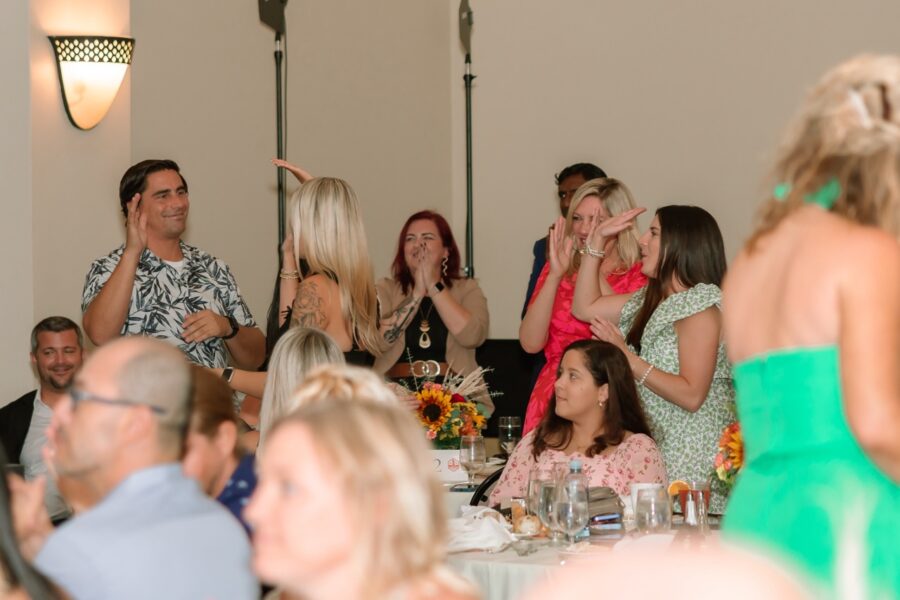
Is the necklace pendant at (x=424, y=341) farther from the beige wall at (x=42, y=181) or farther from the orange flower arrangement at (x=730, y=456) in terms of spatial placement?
the orange flower arrangement at (x=730, y=456)

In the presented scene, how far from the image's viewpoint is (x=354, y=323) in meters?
4.09

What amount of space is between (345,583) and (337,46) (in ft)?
19.8

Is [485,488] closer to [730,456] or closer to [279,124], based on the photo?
[730,456]

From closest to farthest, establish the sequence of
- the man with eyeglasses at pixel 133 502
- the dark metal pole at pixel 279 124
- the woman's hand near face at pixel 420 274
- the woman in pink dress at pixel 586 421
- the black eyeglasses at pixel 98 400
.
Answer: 1. the man with eyeglasses at pixel 133 502
2. the black eyeglasses at pixel 98 400
3. the woman in pink dress at pixel 586 421
4. the woman's hand near face at pixel 420 274
5. the dark metal pole at pixel 279 124

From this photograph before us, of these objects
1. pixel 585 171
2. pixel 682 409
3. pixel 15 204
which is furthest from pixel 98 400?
pixel 585 171

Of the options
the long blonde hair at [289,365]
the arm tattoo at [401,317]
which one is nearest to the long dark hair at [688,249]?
the arm tattoo at [401,317]

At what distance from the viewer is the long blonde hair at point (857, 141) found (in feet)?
6.39

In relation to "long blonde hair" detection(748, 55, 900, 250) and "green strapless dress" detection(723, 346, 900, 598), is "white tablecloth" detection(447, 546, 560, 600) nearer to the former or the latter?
"green strapless dress" detection(723, 346, 900, 598)

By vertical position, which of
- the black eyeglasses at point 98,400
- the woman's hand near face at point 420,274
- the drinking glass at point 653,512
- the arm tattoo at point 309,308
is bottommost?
the drinking glass at point 653,512

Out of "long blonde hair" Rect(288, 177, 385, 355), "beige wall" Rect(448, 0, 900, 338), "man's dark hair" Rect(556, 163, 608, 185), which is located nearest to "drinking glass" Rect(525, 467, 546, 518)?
"long blonde hair" Rect(288, 177, 385, 355)

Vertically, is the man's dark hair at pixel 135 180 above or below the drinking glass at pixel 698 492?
above

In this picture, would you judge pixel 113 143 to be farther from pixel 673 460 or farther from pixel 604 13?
pixel 604 13

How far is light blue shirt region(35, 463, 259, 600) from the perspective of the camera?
1908 mm

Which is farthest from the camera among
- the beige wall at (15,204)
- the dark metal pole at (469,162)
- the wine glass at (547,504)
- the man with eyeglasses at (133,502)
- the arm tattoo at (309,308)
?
the dark metal pole at (469,162)
